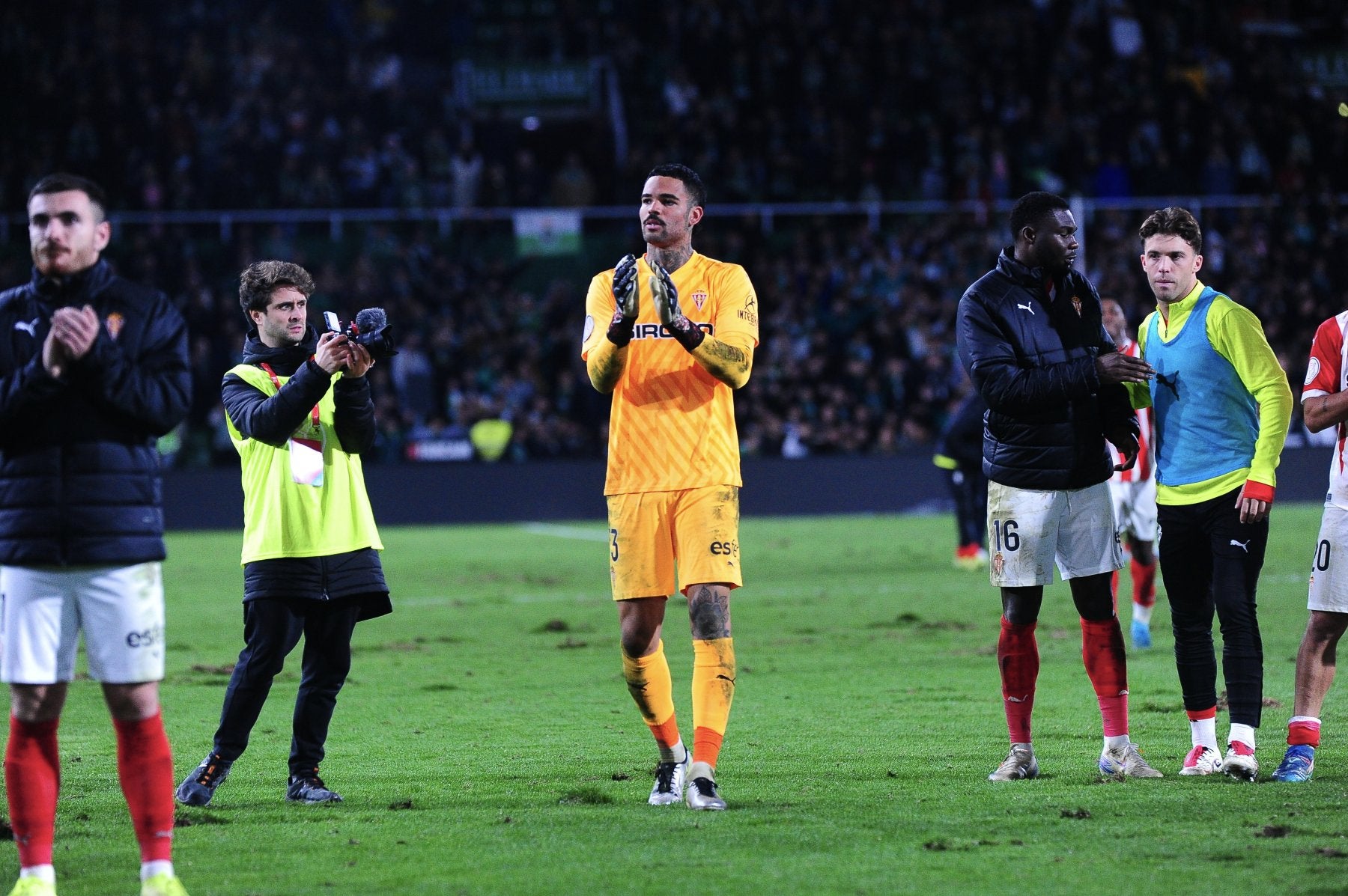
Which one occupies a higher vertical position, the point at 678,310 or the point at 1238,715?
the point at 678,310

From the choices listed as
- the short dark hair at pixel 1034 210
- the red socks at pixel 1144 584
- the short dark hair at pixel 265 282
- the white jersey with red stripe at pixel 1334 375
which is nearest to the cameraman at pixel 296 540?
the short dark hair at pixel 265 282

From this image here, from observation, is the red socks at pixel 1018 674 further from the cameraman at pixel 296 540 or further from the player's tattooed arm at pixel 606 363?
the cameraman at pixel 296 540

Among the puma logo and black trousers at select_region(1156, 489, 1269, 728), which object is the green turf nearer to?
black trousers at select_region(1156, 489, 1269, 728)

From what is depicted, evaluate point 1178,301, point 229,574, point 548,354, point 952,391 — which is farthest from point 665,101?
point 1178,301

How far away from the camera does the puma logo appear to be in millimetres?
6352

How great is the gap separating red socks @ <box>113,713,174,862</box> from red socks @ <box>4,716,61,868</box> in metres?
0.21

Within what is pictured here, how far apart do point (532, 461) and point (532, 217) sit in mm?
5787

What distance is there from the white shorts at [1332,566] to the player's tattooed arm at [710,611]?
2292mm

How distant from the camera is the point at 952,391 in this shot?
1029 inches

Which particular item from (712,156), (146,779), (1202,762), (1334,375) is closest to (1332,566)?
(1334,375)

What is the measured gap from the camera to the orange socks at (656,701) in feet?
19.5

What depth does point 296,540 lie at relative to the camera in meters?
5.95

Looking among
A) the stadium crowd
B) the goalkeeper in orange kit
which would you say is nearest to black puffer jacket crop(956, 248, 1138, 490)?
the goalkeeper in orange kit

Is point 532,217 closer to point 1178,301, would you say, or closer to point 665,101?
point 665,101
